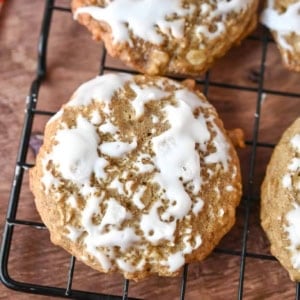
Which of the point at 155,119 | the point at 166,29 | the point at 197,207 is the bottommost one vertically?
the point at 197,207

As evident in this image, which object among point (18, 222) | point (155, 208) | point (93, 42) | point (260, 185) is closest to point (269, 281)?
point (260, 185)

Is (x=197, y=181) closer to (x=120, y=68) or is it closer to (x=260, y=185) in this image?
(x=260, y=185)

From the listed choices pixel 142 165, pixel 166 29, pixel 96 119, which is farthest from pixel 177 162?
pixel 166 29

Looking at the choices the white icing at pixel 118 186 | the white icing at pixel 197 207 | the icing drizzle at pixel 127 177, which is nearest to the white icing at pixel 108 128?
the icing drizzle at pixel 127 177

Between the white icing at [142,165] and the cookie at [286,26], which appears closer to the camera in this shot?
the white icing at [142,165]

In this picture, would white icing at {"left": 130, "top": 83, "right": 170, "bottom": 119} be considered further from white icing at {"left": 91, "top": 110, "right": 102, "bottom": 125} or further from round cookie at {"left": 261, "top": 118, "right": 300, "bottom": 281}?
round cookie at {"left": 261, "top": 118, "right": 300, "bottom": 281}

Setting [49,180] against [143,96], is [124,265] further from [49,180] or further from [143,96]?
[143,96]

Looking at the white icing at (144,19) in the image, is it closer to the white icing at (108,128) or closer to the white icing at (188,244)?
the white icing at (108,128)

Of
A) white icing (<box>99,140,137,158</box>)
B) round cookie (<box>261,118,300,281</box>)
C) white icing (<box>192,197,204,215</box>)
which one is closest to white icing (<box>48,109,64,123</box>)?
white icing (<box>99,140,137,158</box>)
